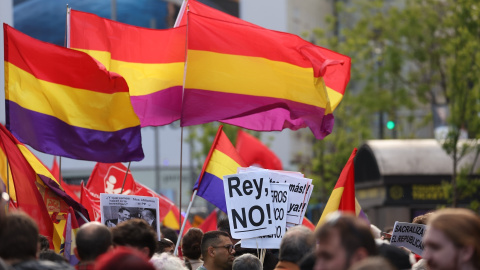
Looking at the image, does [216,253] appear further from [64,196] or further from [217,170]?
[217,170]

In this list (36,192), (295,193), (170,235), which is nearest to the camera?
(36,192)

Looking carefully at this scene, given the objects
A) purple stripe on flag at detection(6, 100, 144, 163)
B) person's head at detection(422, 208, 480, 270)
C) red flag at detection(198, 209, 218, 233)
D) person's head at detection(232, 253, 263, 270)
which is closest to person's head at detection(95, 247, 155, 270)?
person's head at detection(422, 208, 480, 270)

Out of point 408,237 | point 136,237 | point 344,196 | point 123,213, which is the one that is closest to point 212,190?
point 344,196

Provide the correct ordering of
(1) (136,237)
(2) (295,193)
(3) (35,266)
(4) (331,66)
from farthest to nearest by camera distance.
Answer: (4) (331,66) → (2) (295,193) → (1) (136,237) → (3) (35,266)

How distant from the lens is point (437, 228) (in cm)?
512

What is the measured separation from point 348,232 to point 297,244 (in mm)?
1614

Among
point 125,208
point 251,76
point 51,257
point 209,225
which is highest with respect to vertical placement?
point 251,76

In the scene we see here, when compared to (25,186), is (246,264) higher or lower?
lower

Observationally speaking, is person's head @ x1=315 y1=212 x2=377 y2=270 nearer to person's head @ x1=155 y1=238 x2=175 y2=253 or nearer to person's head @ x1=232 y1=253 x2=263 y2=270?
person's head @ x1=232 y1=253 x2=263 y2=270

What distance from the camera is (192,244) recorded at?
9.65 metres

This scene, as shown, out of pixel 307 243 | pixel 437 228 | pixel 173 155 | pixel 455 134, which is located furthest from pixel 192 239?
pixel 173 155

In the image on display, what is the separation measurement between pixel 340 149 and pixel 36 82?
25.1 m

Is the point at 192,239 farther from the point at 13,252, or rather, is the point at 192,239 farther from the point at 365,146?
the point at 365,146

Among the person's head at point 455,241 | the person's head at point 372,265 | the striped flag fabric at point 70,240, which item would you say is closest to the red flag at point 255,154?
the striped flag fabric at point 70,240
